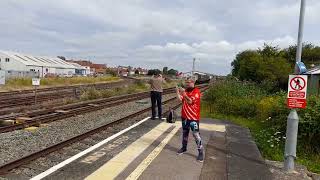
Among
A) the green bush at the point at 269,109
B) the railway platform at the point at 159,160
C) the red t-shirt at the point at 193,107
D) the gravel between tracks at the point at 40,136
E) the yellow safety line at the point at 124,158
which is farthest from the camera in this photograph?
the green bush at the point at 269,109

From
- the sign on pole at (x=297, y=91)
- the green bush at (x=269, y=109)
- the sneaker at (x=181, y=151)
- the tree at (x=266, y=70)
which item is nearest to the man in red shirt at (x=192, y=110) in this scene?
the sneaker at (x=181, y=151)

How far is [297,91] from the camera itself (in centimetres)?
834

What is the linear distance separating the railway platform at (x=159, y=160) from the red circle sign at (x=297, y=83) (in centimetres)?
168

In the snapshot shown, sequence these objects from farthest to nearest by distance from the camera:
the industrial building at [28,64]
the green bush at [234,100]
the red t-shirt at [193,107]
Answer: the industrial building at [28,64] → the green bush at [234,100] → the red t-shirt at [193,107]

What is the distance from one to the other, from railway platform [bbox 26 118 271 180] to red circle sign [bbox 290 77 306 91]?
1.68m

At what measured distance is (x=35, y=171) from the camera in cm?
780

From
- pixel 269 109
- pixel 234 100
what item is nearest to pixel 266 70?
pixel 234 100

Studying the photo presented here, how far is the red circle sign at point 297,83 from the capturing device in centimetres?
831

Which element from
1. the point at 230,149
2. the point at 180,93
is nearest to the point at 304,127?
the point at 230,149

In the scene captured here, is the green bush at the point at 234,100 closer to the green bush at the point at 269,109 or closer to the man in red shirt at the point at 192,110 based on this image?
the green bush at the point at 269,109

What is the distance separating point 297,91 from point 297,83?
0.15 meters

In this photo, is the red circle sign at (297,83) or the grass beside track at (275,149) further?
the grass beside track at (275,149)

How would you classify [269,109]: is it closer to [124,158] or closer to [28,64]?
[124,158]

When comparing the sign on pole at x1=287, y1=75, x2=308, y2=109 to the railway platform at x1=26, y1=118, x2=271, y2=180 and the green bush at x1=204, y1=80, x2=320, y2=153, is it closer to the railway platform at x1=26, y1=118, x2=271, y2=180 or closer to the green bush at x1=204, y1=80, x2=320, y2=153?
the railway platform at x1=26, y1=118, x2=271, y2=180
